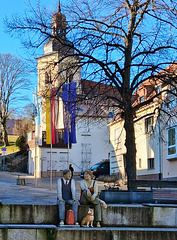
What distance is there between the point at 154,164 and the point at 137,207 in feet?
Result: 71.1

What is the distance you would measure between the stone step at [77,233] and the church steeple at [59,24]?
7.10 m

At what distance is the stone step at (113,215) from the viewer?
11.0 metres

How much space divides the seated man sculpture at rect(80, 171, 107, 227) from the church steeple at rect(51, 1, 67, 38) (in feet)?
18.2

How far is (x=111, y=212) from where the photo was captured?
37.1 ft

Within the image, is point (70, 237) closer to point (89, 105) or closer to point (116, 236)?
point (116, 236)

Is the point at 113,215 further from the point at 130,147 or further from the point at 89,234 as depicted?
the point at 130,147

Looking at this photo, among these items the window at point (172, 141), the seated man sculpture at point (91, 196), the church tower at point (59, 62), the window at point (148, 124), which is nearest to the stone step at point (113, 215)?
the seated man sculpture at point (91, 196)

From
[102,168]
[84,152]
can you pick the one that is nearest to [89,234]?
[102,168]

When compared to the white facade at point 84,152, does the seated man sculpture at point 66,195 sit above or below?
below

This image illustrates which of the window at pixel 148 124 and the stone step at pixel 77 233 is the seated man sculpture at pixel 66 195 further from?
the window at pixel 148 124

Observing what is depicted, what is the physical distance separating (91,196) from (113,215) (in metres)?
0.83

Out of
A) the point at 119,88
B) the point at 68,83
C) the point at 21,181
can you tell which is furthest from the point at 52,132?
the point at 119,88

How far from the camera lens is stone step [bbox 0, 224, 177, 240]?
9852mm

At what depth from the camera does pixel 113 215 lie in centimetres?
1133
